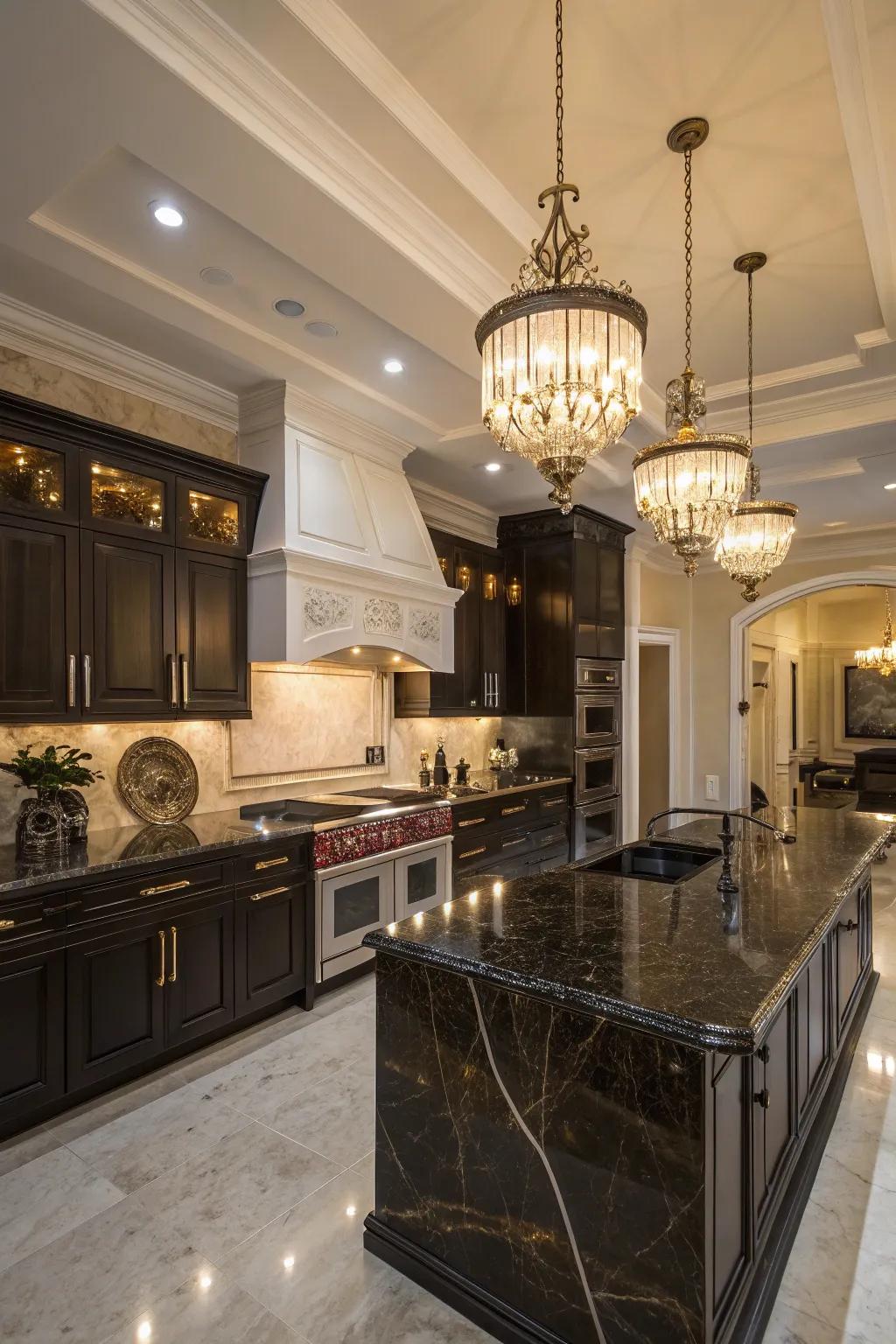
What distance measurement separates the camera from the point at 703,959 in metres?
1.80

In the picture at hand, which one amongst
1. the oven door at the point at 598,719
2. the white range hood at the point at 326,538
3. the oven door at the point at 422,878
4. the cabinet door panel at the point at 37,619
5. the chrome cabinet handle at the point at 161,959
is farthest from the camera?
the oven door at the point at 598,719

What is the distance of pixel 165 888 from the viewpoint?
3020 mm

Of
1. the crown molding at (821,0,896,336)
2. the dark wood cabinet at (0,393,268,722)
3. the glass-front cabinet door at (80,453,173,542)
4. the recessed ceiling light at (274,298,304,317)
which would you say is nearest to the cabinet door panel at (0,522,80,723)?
the dark wood cabinet at (0,393,268,722)

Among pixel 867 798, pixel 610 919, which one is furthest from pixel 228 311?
pixel 867 798

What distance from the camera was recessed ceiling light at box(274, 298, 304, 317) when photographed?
120 inches

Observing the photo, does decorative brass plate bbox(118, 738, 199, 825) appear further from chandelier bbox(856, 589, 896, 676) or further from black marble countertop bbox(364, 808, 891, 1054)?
chandelier bbox(856, 589, 896, 676)

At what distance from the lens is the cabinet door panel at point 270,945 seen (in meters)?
3.38

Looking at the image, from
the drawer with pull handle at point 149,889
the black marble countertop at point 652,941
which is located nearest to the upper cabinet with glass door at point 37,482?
the drawer with pull handle at point 149,889

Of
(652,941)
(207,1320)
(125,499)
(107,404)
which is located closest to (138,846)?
(125,499)

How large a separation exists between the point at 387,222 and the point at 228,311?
0.99 m

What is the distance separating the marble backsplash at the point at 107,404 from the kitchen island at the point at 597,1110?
2841 millimetres

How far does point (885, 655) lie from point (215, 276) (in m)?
9.19

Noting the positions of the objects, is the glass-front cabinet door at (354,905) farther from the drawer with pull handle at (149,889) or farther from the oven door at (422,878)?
the drawer with pull handle at (149,889)

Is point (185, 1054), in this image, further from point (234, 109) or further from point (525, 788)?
point (234, 109)
